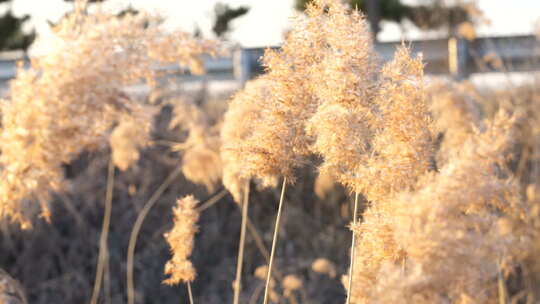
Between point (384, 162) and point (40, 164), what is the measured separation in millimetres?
1015

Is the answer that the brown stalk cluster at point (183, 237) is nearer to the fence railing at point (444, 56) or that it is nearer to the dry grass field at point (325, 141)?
A: the dry grass field at point (325, 141)

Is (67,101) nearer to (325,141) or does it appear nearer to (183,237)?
(183,237)

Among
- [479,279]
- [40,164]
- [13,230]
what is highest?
[40,164]

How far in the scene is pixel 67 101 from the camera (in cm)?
192

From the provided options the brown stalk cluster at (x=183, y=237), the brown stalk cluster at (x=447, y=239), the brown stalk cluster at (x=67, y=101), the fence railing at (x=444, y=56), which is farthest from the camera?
the fence railing at (x=444, y=56)

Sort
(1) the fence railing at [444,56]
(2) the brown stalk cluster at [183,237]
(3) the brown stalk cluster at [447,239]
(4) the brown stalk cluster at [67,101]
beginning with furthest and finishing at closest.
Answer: (1) the fence railing at [444,56]
(4) the brown stalk cluster at [67,101]
(2) the brown stalk cluster at [183,237]
(3) the brown stalk cluster at [447,239]

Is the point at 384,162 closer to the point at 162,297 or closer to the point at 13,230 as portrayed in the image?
the point at 162,297

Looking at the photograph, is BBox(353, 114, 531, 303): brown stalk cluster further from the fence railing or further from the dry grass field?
the fence railing

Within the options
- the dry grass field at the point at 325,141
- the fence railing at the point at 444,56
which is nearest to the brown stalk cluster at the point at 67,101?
the dry grass field at the point at 325,141

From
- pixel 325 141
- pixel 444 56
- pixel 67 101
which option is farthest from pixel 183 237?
pixel 444 56

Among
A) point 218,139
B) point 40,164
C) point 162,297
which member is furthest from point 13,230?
point 40,164

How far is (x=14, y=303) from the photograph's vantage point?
6.37 ft

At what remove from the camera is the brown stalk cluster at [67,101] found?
6.35ft

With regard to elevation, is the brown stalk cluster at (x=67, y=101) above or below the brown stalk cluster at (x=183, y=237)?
above
